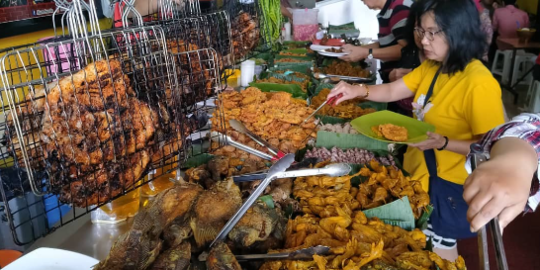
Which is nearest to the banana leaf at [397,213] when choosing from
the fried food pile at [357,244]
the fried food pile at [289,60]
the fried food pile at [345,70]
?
the fried food pile at [357,244]

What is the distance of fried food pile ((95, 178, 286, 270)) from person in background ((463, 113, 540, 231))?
661 mm

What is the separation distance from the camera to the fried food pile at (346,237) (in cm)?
120

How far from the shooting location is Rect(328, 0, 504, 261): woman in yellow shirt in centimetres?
205

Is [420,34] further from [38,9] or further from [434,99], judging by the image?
[38,9]

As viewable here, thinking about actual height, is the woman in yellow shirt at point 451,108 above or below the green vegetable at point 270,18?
below

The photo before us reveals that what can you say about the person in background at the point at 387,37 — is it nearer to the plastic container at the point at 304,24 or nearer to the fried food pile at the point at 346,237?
the plastic container at the point at 304,24

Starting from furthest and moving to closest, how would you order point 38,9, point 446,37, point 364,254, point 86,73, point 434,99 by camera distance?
point 38,9, point 434,99, point 446,37, point 364,254, point 86,73

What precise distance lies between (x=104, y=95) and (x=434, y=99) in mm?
1965

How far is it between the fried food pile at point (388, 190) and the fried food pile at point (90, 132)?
3.20ft

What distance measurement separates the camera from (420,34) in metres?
2.35

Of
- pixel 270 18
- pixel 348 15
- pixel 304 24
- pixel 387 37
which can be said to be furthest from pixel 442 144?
pixel 348 15

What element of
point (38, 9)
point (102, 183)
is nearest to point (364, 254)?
point (102, 183)

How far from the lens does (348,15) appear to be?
314 inches

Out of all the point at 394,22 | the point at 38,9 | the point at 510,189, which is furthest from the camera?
the point at 38,9
